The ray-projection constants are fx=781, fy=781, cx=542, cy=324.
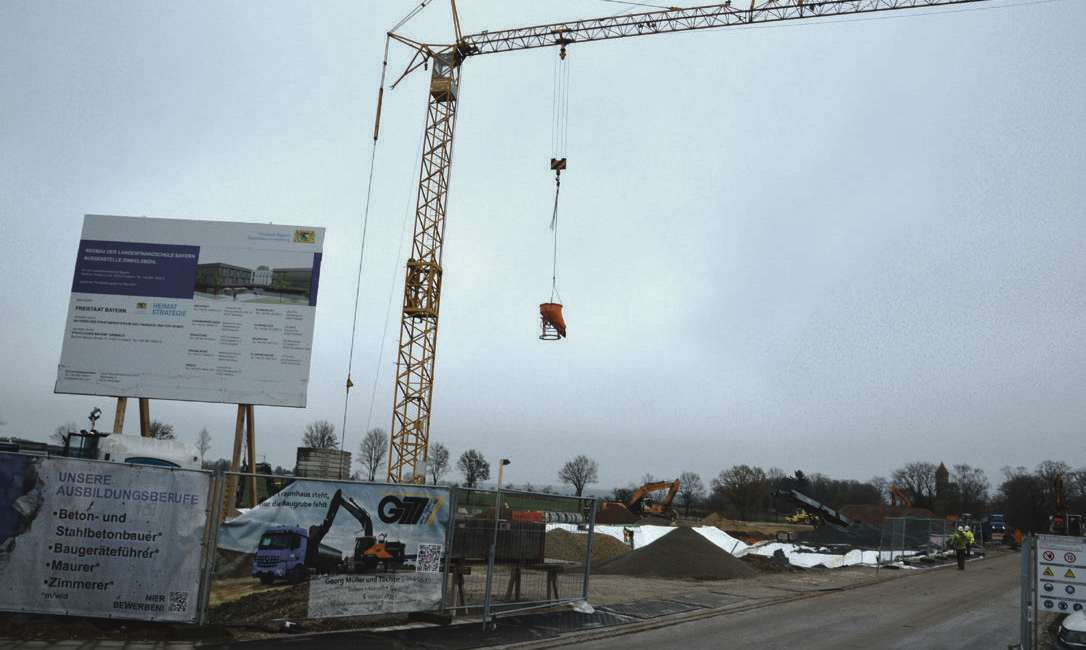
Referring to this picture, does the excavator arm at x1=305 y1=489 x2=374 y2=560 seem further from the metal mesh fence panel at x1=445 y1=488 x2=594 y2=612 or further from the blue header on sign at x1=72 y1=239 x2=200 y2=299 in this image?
the blue header on sign at x1=72 y1=239 x2=200 y2=299

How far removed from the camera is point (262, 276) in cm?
2331

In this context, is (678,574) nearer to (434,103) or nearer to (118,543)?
(118,543)

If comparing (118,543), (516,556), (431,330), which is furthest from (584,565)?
(431,330)

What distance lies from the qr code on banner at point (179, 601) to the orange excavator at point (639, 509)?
47.6 metres

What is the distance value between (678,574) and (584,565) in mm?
9413

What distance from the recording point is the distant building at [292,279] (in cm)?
2328

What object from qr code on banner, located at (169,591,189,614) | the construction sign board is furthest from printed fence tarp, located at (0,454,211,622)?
the construction sign board

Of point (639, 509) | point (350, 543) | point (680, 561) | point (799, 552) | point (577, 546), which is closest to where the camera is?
point (350, 543)

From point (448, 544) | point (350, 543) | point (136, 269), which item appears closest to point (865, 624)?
point (448, 544)

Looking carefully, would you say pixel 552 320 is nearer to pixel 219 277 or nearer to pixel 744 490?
pixel 219 277

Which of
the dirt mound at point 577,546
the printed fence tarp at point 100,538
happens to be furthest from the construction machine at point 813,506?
the printed fence tarp at point 100,538

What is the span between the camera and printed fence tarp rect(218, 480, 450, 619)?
11445 mm

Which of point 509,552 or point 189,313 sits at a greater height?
point 189,313

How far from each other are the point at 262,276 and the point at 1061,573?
67.4 feet
